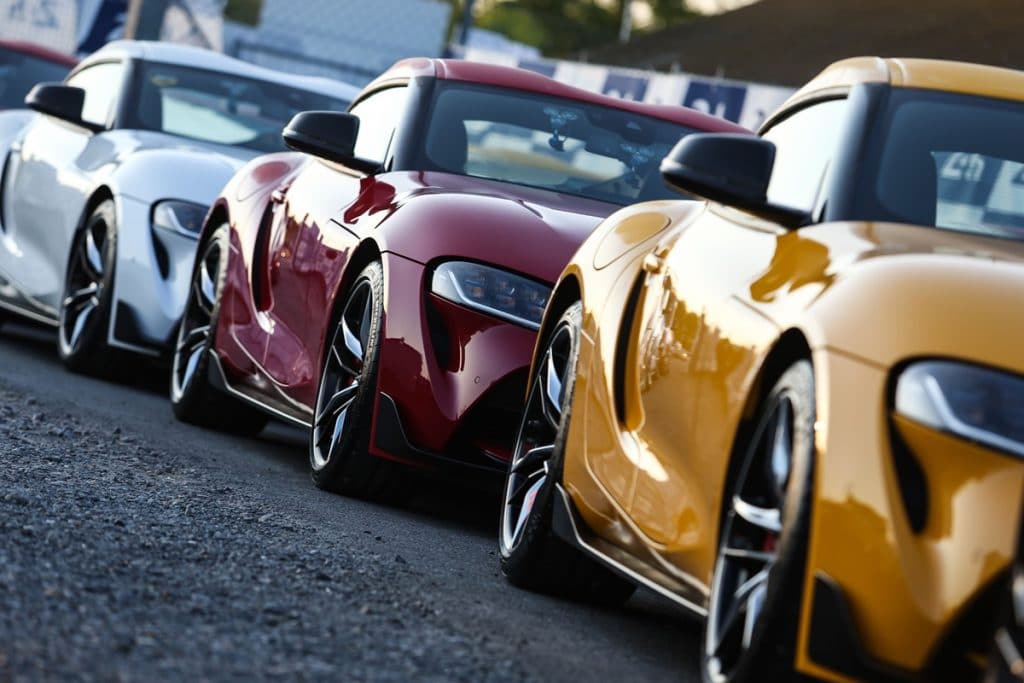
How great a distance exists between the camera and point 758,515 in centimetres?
406

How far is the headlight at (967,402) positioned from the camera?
344 cm

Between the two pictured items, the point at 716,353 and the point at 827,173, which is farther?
the point at 827,173

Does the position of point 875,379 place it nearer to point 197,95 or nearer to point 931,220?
point 931,220

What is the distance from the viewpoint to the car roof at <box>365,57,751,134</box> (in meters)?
8.45

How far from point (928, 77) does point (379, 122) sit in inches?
145

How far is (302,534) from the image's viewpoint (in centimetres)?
596

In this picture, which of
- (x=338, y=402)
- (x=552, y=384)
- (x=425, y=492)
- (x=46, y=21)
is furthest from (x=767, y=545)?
(x=46, y=21)

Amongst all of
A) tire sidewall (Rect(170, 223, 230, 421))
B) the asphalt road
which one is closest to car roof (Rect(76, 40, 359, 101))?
tire sidewall (Rect(170, 223, 230, 421))

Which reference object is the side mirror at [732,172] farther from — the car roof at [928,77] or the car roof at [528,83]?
the car roof at [528,83]

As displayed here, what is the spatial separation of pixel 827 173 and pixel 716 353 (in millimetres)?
642

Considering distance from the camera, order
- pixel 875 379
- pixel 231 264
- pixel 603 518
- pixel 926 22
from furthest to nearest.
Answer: pixel 926 22
pixel 231 264
pixel 603 518
pixel 875 379

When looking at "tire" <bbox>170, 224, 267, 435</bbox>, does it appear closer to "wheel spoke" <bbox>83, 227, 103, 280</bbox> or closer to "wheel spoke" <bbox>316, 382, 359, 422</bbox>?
"wheel spoke" <bbox>83, 227, 103, 280</bbox>

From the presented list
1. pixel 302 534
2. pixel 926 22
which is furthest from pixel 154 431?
pixel 926 22

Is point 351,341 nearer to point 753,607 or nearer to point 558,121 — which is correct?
point 558,121
